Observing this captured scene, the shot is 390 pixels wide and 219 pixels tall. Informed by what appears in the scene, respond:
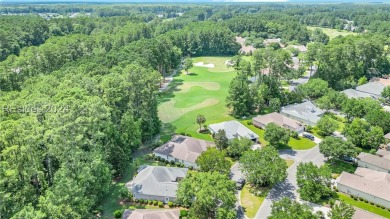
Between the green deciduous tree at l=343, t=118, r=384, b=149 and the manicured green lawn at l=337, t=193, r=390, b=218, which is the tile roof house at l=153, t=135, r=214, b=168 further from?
the green deciduous tree at l=343, t=118, r=384, b=149

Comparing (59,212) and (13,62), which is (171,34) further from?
(59,212)

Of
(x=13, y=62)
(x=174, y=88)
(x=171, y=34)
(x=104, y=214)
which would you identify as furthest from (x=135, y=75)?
(x=171, y=34)

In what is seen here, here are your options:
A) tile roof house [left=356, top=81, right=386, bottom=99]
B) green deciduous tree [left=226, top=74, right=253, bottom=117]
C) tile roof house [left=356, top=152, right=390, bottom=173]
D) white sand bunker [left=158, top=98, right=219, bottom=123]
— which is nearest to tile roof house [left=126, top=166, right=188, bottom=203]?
white sand bunker [left=158, top=98, right=219, bottom=123]

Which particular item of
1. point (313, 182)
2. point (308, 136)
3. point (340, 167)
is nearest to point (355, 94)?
point (308, 136)

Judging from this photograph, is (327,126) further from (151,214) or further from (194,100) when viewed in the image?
(151,214)

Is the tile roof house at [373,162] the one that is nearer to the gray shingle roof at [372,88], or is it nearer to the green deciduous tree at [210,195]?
the green deciduous tree at [210,195]

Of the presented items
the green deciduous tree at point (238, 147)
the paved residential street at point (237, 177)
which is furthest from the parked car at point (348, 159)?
the paved residential street at point (237, 177)
